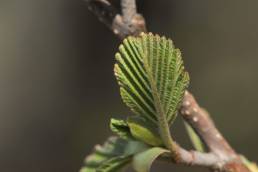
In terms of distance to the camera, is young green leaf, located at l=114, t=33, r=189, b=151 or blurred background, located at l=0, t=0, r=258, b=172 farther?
blurred background, located at l=0, t=0, r=258, b=172

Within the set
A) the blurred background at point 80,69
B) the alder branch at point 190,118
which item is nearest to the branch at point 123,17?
the alder branch at point 190,118

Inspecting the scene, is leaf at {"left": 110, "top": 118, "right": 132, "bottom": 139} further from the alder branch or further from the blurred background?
the blurred background

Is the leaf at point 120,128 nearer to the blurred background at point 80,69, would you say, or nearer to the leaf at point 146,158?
the leaf at point 146,158

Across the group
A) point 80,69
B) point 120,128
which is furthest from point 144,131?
point 80,69

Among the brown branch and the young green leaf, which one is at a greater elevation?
the young green leaf


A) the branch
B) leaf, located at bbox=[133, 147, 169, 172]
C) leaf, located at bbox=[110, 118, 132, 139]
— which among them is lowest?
leaf, located at bbox=[133, 147, 169, 172]

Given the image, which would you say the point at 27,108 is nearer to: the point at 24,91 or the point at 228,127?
the point at 24,91

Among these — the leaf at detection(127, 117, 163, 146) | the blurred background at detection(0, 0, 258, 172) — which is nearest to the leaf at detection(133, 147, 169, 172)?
the leaf at detection(127, 117, 163, 146)
